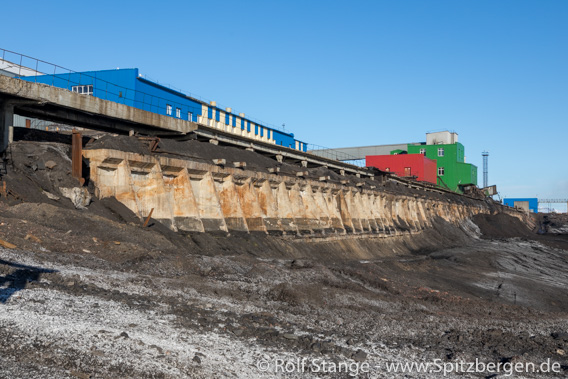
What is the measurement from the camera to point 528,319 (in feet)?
40.0

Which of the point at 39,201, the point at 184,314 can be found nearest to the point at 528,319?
the point at 184,314

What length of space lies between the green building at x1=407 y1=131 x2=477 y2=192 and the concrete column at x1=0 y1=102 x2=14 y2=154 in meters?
65.5

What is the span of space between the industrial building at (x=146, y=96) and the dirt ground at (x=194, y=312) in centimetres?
1569

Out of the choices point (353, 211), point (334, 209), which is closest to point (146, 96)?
point (334, 209)

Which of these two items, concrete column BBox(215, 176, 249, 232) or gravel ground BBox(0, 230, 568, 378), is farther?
concrete column BBox(215, 176, 249, 232)

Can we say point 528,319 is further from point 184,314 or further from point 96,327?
point 96,327

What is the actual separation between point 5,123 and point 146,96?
21595 millimetres

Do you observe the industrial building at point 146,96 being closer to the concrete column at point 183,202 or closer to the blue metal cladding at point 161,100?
the blue metal cladding at point 161,100

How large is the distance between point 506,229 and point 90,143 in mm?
60748

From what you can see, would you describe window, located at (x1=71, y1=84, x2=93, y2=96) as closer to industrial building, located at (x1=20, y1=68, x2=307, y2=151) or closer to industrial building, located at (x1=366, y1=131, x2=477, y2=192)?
industrial building, located at (x1=20, y1=68, x2=307, y2=151)

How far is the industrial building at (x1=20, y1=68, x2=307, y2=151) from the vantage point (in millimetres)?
37250

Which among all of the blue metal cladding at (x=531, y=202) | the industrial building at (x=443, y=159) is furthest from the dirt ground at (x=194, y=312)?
the blue metal cladding at (x=531, y=202)

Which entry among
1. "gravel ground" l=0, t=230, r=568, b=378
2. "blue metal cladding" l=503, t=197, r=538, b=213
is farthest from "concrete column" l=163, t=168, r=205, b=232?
"blue metal cladding" l=503, t=197, r=538, b=213

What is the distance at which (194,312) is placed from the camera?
852 centimetres
